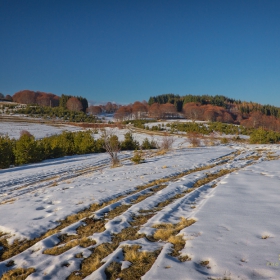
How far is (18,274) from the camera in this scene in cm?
388

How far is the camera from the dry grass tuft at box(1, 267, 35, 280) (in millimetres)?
3737

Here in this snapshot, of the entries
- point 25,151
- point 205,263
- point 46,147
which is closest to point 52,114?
point 46,147

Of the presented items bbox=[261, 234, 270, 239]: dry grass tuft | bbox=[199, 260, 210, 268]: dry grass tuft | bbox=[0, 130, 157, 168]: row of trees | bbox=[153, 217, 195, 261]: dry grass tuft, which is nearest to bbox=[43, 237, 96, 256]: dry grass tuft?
bbox=[153, 217, 195, 261]: dry grass tuft

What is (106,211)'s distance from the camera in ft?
22.5

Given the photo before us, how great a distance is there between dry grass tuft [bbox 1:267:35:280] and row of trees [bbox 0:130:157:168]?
12440 mm

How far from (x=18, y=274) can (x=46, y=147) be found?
67.0ft

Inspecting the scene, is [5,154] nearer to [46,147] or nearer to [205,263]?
[46,147]

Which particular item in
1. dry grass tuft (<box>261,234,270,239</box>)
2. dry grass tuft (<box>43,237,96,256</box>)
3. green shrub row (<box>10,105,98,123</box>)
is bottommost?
dry grass tuft (<box>43,237,96,256</box>)

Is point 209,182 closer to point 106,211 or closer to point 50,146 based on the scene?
point 106,211

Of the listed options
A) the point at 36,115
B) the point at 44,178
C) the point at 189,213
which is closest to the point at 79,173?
the point at 44,178

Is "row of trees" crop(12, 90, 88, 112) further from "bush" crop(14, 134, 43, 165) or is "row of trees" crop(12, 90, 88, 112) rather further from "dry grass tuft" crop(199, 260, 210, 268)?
"dry grass tuft" crop(199, 260, 210, 268)

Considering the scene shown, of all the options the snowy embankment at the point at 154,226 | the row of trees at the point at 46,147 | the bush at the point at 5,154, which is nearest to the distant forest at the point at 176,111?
the row of trees at the point at 46,147

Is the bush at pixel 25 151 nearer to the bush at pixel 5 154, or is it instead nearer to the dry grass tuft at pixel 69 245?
the bush at pixel 5 154

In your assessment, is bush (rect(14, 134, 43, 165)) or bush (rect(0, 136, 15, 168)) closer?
bush (rect(0, 136, 15, 168))
